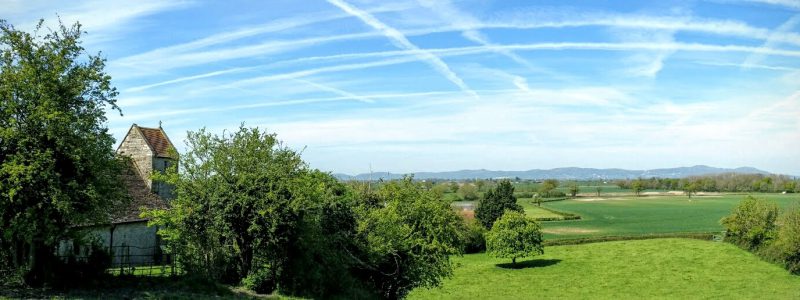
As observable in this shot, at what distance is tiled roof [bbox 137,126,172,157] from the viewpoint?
40375mm

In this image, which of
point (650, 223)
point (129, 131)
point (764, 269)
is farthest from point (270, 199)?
point (650, 223)

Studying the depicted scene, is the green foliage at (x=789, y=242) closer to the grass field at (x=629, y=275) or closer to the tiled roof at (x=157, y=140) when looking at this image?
the grass field at (x=629, y=275)

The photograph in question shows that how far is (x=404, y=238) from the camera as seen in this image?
113 feet

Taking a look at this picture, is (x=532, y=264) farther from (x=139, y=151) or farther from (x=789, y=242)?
(x=139, y=151)

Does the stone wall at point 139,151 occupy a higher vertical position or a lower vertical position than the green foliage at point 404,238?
higher

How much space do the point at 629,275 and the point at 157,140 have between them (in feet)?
147

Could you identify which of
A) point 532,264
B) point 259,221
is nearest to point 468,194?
point 532,264

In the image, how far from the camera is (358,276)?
1318 inches

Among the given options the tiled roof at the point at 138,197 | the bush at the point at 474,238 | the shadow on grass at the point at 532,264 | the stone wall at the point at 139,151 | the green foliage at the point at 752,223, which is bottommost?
the shadow on grass at the point at 532,264

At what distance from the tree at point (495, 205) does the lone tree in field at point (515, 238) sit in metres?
16.3

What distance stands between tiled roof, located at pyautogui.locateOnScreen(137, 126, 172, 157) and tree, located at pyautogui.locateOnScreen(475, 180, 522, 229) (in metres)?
52.4

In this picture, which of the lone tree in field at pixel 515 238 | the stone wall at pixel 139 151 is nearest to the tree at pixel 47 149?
the stone wall at pixel 139 151

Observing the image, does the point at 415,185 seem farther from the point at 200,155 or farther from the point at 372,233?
the point at 200,155

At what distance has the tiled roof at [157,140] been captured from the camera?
1590 inches
